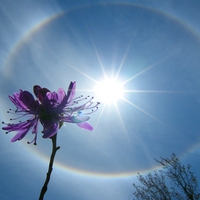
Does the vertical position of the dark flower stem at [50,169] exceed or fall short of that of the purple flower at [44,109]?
it falls short

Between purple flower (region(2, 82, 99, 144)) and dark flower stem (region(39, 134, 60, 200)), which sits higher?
purple flower (region(2, 82, 99, 144))

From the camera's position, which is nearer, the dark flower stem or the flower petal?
the dark flower stem

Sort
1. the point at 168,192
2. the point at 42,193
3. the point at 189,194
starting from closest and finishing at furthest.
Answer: the point at 42,193
the point at 189,194
the point at 168,192

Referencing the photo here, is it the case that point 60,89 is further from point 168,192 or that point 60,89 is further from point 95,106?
point 168,192

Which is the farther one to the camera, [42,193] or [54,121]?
[54,121]

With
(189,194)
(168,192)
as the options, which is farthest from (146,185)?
(189,194)

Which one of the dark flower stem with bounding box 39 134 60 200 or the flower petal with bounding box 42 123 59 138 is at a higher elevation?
the flower petal with bounding box 42 123 59 138

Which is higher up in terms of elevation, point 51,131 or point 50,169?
point 51,131

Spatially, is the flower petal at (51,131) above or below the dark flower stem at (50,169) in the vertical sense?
above

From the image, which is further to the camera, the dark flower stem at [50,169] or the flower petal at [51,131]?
the flower petal at [51,131]

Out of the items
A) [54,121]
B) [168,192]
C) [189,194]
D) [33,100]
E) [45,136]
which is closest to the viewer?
[45,136]

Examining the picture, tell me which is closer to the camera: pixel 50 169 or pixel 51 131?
pixel 50 169
